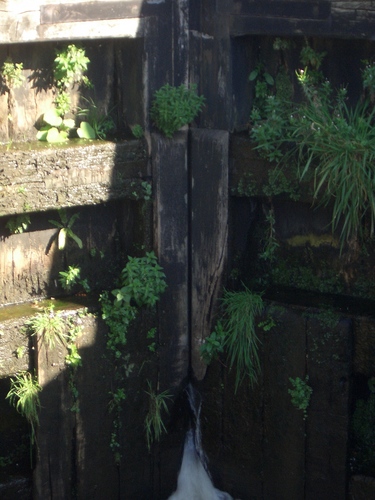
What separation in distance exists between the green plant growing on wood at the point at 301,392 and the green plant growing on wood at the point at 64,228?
1.56m

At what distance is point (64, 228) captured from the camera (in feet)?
16.2

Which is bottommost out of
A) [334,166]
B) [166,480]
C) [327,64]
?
[166,480]

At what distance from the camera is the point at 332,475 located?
4.93m

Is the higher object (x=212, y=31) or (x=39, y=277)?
(x=212, y=31)

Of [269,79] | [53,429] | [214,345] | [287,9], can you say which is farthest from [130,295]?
[287,9]

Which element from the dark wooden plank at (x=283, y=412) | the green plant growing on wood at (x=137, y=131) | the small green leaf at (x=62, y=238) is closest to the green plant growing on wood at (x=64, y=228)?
the small green leaf at (x=62, y=238)

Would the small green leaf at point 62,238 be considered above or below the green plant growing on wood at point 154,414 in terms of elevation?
above

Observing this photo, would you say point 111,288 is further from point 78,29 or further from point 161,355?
point 78,29

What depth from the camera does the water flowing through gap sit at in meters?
5.42

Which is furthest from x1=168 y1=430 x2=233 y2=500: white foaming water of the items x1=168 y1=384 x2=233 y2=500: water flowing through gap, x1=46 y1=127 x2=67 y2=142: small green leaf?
x1=46 y1=127 x2=67 y2=142: small green leaf

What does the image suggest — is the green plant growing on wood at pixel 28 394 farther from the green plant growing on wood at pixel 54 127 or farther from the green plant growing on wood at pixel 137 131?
the green plant growing on wood at pixel 137 131

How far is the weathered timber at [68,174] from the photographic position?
4.59 m

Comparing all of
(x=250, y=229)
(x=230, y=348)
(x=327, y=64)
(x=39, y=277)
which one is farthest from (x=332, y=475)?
(x=327, y=64)

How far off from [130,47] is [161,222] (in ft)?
3.52
